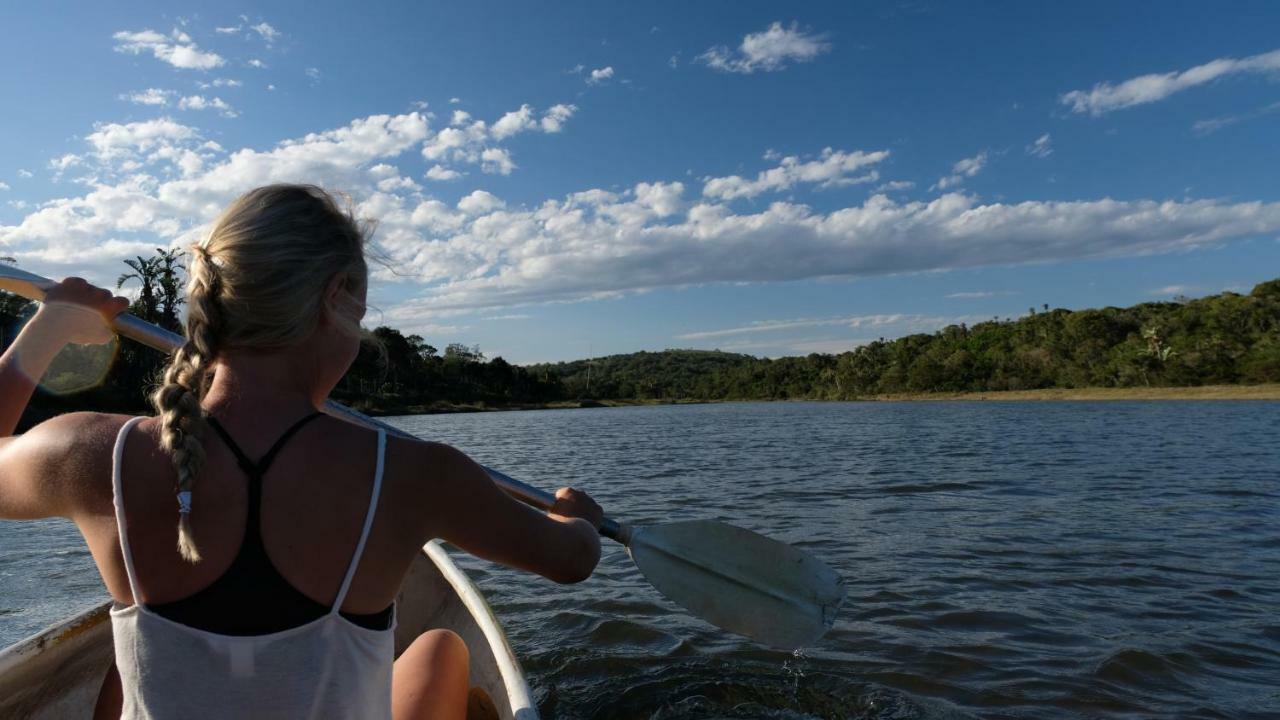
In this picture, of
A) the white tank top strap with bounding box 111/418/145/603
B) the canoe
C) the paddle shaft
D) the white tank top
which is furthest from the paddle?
the white tank top strap with bounding box 111/418/145/603

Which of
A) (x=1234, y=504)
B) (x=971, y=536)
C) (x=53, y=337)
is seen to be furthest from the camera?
(x=1234, y=504)

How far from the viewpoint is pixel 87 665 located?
2762mm

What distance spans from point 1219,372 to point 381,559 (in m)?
73.1

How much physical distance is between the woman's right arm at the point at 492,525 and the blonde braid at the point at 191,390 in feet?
1.11

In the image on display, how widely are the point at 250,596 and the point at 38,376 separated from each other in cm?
106

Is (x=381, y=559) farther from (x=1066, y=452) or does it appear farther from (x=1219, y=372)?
(x=1219, y=372)

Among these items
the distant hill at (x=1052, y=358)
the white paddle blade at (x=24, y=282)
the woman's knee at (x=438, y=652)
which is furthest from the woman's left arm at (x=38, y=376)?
the distant hill at (x=1052, y=358)

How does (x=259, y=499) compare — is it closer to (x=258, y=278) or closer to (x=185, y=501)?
(x=185, y=501)

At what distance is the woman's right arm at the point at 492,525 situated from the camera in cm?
128

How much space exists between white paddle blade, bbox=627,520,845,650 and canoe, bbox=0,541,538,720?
2.17 feet

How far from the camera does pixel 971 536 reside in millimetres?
7352

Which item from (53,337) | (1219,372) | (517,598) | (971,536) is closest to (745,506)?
(971,536)

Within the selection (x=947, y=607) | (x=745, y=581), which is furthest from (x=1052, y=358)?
(x=745, y=581)

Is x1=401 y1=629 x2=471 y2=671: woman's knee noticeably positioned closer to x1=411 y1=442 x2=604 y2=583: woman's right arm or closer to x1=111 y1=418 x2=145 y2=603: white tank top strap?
x1=411 y1=442 x2=604 y2=583: woman's right arm
